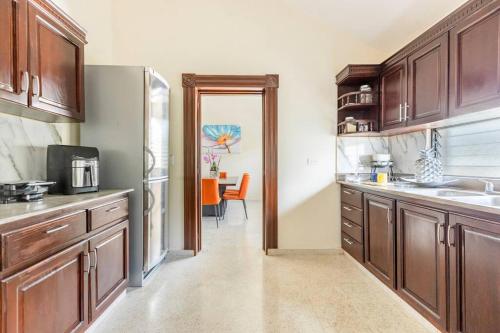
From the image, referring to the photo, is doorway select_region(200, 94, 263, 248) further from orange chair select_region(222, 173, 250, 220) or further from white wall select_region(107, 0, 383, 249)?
white wall select_region(107, 0, 383, 249)

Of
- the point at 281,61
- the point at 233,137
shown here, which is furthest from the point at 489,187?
the point at 233,137

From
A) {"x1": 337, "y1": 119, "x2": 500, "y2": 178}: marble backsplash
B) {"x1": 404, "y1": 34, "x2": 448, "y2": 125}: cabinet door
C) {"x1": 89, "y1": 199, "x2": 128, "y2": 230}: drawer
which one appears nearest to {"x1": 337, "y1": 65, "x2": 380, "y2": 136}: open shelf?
{"x1": 337, "y1": 119, "x2": 500, "y2": 178}: marble backsplash

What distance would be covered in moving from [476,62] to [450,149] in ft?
2.99

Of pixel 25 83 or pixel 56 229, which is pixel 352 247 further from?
pixel 25 83

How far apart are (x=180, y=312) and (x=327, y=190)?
2130 mm

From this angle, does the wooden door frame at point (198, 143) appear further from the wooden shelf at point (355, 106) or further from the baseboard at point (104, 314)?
the baseboard at point (104, 314)

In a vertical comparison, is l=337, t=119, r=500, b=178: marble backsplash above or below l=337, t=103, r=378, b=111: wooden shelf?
below

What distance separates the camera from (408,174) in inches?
122

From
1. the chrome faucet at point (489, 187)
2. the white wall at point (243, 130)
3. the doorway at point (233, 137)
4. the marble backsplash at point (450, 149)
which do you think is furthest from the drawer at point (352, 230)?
the white wall at point (243, 130)

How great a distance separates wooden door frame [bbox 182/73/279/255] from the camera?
3.36m

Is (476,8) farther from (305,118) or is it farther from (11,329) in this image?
(11,329)

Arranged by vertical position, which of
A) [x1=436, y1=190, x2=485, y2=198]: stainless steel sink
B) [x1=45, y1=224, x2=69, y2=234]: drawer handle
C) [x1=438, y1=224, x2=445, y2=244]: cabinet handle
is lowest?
Answer: [x1=438, y1=224, x2=445, y2=244]: cabinet handle

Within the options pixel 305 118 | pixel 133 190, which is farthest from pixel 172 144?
pixel 305 118

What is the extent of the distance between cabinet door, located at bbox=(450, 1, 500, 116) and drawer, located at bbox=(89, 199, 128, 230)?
2.50m
